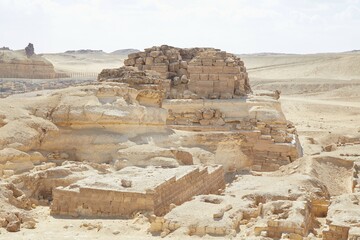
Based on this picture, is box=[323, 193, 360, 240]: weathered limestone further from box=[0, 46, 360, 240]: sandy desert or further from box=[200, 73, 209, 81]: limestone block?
box=[200, 73, 209, 81]: limestone block

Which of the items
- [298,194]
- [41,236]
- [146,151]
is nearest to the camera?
[41,236]

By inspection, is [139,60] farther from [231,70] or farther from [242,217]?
[242,217]

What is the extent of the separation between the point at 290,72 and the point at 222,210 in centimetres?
7382

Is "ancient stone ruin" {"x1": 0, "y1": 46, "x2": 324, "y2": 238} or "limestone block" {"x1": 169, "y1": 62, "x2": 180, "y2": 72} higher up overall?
"limestone block" {"x1": 169, "y1": 62, "x2": 180, "y2": 72}

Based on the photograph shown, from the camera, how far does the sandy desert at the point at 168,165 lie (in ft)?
30.3

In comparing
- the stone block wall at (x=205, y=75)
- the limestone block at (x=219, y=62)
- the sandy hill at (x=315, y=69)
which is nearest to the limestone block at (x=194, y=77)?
the stone block wall at (x=205, y=75)

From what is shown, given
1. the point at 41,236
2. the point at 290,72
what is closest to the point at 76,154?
the point at 41,236

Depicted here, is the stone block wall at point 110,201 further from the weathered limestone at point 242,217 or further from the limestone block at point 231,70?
the limestone block at point 231,70

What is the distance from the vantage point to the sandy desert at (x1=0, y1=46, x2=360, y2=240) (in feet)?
30.3

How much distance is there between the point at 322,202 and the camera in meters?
11.2

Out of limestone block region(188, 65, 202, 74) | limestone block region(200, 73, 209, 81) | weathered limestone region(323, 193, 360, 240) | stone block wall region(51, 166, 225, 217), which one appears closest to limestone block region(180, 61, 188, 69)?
limestone block region(188, 65, 202, 74)

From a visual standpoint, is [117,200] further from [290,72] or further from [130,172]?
[290,72]

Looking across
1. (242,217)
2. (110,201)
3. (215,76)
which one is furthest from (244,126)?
(110,201)

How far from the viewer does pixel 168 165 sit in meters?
13.4
